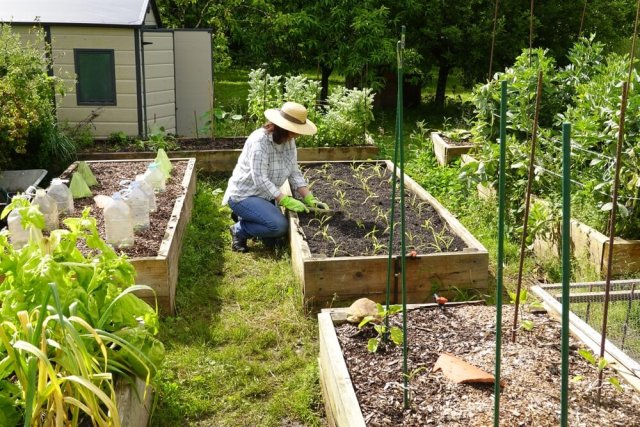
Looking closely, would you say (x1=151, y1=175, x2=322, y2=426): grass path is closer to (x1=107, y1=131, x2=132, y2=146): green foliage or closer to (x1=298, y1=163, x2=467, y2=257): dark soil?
(x1=298, y1=163, x2=467, y2=257): dark soil

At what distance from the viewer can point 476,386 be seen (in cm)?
301

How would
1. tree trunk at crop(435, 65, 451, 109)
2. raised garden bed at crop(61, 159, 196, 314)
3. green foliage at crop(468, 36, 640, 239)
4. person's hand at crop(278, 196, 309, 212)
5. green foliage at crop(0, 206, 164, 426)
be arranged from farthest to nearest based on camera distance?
tree trunk at crop(435, 65, 451, 109) → person's hand at crop(278, 196, 309, 212) → green foliage at crop(468, 36, 640, 239) → raised garden bed at crop(61, 159, 196, 314) → green foliage at crop(0, 206, 164, 426)

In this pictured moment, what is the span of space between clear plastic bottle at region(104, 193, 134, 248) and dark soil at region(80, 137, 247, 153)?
3659 mm

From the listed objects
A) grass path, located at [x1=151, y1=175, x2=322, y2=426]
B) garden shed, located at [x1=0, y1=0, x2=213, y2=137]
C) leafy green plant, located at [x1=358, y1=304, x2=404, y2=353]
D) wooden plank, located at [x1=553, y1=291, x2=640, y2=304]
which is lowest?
grass path, located at [x1=151, y1=175, x2=322, y2=426]

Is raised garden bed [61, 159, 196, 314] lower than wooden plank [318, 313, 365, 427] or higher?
higher

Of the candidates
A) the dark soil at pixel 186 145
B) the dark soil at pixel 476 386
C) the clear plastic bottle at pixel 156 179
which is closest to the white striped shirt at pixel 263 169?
the clear plastic bottle at pixel 156 179

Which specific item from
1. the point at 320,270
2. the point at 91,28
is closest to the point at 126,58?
the point at 91,28

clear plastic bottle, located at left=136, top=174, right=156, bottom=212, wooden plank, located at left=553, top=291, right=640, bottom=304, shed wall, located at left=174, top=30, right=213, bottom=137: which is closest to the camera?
wooden plank, located at left=553, top=291, right=640, bottom=304

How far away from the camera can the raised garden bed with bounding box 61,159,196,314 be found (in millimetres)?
4422

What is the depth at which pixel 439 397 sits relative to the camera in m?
2.95

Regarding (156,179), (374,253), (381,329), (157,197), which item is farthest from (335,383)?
(156,179)

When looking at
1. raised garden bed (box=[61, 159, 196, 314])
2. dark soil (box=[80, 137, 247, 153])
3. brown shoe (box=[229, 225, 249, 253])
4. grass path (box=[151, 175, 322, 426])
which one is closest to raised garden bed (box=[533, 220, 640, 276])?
grass path (box=[151, 175, 322, 426])

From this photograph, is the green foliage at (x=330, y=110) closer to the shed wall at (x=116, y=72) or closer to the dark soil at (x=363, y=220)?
the dark soil at (x=363, y=220)

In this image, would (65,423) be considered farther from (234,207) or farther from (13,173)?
(13,173)
